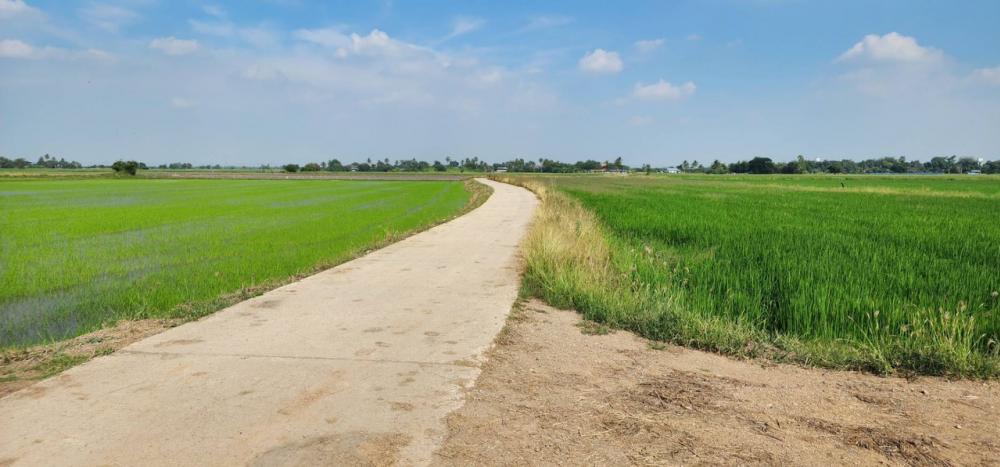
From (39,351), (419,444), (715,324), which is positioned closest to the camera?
(419,444)

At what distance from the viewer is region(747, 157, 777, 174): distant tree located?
153 metres

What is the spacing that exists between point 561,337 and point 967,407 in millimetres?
3112

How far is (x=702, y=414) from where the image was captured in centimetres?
366

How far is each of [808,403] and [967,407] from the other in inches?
41.6

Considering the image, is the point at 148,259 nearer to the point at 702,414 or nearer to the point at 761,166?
the point at 702,414

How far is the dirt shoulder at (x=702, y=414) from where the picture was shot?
10.2ft

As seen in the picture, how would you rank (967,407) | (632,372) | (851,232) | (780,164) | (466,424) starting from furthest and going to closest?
(780,164) → (851,232) → (632,372) → (967,407) → (466,424)

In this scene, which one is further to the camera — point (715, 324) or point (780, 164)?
point (780, 164)

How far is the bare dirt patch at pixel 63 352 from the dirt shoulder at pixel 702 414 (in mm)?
3265

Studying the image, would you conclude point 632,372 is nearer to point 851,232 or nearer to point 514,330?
point 514,330

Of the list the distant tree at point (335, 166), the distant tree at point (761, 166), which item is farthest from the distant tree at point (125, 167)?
the distant tree at point (761, 166)

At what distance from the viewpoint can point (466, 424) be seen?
3443 mm

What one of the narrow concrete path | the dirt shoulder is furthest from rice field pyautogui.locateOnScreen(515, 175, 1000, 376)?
the narrow concrete path

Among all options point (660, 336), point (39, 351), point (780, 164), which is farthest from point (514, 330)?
point (780, 164)
